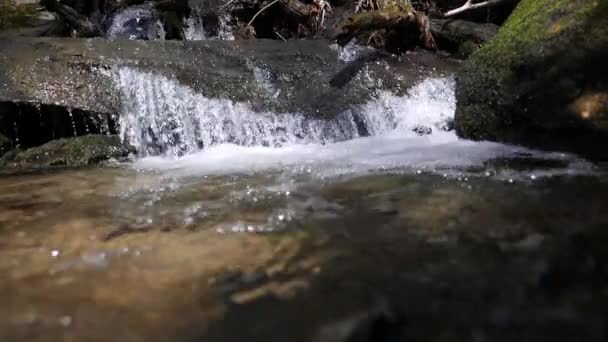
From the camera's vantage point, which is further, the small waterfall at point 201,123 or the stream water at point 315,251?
the small waterfall at point 201,123

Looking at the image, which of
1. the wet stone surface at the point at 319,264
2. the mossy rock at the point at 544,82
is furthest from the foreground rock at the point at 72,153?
the mossy rock at the point at 544,82

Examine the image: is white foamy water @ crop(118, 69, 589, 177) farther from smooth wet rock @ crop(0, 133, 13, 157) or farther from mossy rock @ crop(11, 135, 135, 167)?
smooth wet rock @ crop(0, 133, 13, 157)

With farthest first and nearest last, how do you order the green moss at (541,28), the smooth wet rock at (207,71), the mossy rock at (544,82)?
the smooth wet rock at (207,71) → the green moss at (541,28) → the mossy rock at (544,82)

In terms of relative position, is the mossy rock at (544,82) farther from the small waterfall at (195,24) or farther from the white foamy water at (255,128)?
the small waterfall at (195,24)

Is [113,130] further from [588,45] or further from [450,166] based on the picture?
[588,45]

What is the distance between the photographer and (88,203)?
333 cm

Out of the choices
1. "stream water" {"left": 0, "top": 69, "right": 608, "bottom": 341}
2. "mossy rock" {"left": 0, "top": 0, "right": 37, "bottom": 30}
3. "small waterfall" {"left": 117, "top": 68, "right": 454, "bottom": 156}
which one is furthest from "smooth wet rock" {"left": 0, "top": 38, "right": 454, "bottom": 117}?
"mossy rock" {"left": 0, "top": 0, "right": 37, "bottom": 30}

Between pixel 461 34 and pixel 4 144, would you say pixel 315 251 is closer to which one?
pixel 4 144

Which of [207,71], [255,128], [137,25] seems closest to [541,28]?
[255,128]

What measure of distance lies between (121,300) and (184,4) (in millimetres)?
8120

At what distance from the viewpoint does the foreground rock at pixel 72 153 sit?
16.6 ft

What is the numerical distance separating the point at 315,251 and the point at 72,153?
380cm

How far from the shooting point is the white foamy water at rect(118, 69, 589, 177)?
205 inches

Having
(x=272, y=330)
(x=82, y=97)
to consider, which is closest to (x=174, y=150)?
(x=82, y=97)
